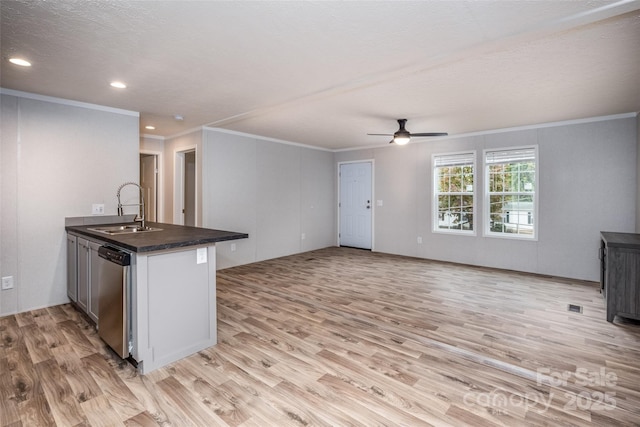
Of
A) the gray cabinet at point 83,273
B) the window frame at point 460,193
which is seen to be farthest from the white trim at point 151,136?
the window frame at point 460,193

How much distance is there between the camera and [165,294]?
7.71ft

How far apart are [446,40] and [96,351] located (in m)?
3.77

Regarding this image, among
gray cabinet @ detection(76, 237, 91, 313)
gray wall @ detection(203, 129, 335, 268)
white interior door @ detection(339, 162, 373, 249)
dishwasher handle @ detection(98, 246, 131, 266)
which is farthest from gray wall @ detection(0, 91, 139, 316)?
white interior door @ detection(339, 162, 373, 249)

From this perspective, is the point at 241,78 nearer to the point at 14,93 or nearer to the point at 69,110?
the point at 69,110

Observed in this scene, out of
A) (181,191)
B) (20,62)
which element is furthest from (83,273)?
(181,191)

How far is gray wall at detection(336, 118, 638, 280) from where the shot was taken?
4402 millimetres

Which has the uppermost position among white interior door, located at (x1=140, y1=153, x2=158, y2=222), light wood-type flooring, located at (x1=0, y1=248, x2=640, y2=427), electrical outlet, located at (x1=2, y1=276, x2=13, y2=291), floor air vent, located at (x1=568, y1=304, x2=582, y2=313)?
white interior door, located at (x1=140, y1=153, x2=158, y2=222)

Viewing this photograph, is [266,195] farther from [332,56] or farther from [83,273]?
[332,56]

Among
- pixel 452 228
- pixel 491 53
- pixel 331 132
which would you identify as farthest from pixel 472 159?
pixel 491 53

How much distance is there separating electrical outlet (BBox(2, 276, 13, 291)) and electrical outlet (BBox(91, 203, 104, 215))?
1033 mm

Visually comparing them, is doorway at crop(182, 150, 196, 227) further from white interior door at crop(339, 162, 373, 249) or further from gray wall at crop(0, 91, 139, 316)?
white interior door at crop(339, 162, 373, 249)

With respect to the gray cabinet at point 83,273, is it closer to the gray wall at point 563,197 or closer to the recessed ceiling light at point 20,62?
the recessed ceiling light at point 20,62

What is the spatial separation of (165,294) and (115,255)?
48 cm

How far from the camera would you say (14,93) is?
331 centimetres
